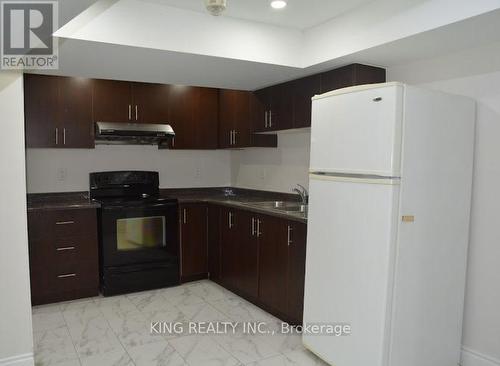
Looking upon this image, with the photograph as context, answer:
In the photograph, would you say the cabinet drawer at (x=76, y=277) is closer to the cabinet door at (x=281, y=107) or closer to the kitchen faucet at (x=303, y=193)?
the kitchen faucet at (x=303, y=193)

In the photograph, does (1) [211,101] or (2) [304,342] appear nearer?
(2) [304,342]

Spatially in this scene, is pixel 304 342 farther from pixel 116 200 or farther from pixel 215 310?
pixel 116 200

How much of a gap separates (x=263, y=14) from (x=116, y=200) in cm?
238

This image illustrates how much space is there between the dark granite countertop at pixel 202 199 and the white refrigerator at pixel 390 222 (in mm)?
602

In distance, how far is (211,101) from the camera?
4656 millimetres

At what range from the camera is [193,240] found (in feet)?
Answer: 14.1

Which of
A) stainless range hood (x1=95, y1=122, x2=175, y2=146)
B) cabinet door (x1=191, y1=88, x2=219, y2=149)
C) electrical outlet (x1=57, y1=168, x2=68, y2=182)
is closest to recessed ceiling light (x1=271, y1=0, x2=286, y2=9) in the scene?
stainless range hood (x1=95, y1=122, x2=175, y2=146)

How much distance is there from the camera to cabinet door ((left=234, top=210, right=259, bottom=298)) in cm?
A: 358

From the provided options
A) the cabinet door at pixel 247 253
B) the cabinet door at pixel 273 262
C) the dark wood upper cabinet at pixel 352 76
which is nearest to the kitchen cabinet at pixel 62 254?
the cabinet door at pixel 247 253

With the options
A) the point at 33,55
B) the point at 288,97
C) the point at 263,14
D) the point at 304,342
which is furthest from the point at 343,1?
the point at 304,342

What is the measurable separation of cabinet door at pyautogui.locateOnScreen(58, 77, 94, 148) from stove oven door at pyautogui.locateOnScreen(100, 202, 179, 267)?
76 cm

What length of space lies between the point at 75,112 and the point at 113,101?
0.39m

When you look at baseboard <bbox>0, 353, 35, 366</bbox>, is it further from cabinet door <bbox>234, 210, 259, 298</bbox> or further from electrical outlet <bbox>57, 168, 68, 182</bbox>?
electrical outlet <bbox>57, 168, 68, 182</bbox>

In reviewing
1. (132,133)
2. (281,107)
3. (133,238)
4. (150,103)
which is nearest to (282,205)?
(281,107)
